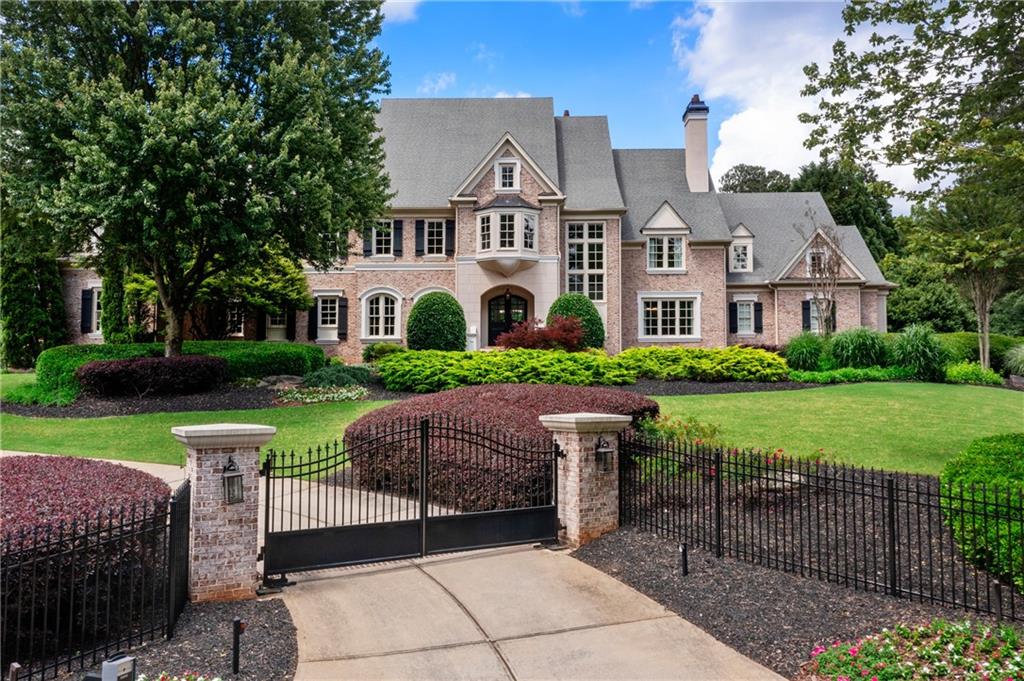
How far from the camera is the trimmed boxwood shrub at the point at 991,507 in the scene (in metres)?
5.77

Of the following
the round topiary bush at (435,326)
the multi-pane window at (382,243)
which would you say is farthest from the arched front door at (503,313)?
the multi-pane window at (382,243)

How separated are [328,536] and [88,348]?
52.0ft

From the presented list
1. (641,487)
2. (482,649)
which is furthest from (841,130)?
(482,649)

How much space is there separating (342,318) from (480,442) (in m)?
22.5

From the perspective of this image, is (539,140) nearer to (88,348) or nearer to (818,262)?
(818,262)

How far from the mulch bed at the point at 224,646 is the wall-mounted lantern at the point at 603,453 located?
3.88 meters

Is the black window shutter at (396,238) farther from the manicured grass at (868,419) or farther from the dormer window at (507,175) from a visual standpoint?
the manicured grass at (868,419)

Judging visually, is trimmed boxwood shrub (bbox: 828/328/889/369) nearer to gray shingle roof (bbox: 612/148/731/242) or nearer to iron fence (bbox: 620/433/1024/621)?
gray shingle roof (bbox: 612/148/731/242)

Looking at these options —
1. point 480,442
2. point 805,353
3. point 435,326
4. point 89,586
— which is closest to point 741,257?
point 805,353

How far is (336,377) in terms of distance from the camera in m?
19.6

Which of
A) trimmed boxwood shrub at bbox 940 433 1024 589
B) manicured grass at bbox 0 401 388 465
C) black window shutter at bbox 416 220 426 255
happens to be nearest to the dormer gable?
black window shutter at bbox 416 220 426 255

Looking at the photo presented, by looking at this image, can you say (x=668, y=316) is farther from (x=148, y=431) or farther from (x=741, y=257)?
(x=148, y=431)

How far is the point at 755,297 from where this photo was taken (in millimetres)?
32750

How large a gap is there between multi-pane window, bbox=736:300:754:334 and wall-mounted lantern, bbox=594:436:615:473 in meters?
26.4
